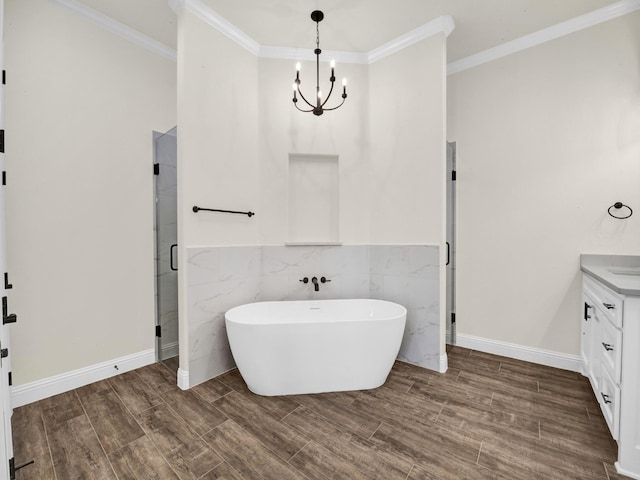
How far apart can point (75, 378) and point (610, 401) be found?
3.51 metres

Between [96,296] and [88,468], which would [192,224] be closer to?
[96,296]

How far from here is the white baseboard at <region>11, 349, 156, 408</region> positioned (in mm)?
2039

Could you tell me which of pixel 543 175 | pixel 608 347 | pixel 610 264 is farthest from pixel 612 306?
pixel 543 175

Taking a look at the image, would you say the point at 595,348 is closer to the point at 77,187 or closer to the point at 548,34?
the point at 548,34

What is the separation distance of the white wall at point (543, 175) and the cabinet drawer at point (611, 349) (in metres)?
0.86

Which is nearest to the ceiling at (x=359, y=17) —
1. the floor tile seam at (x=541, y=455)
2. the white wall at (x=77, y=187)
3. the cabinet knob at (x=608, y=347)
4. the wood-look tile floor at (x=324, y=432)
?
the white wall at (x=77, y=187)

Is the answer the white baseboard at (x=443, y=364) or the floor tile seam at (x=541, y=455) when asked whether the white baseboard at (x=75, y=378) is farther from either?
the floor tile seam at (x=541, y=455)

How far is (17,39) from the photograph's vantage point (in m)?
2.02

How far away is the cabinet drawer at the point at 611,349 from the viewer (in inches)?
59.9

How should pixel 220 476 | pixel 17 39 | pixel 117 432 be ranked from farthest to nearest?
pixel 17 39
pixel 117 432
pixel 220 476

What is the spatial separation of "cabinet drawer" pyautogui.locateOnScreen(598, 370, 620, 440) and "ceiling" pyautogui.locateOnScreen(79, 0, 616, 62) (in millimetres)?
2662

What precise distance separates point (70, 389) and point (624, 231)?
439 cm

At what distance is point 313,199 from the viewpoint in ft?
9.98

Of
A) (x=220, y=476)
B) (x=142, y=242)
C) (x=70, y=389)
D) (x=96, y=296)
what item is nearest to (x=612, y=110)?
(x=220, y=476)
